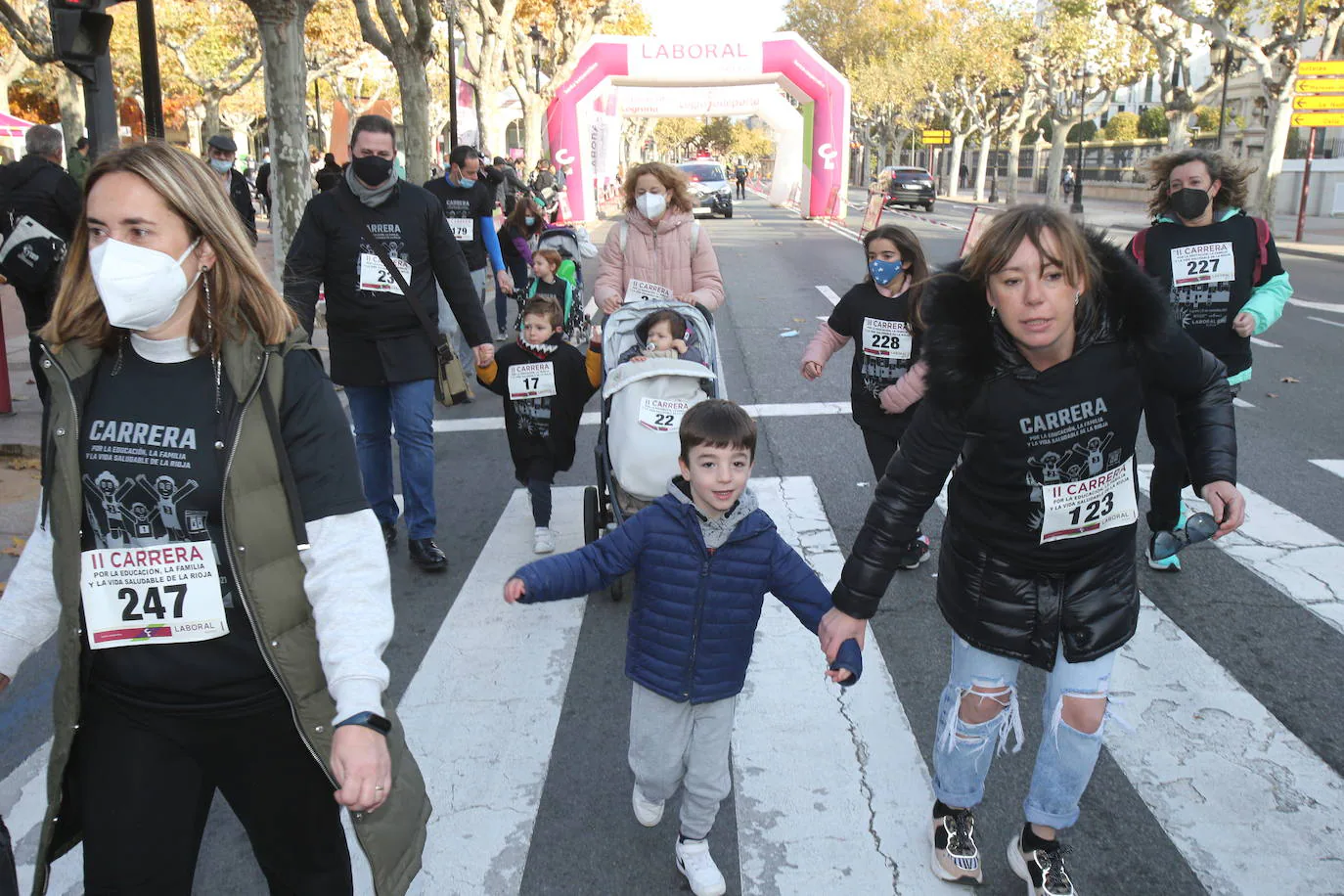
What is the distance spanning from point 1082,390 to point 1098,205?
50744 millimetres

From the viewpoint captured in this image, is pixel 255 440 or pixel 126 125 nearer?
pixel 255 440

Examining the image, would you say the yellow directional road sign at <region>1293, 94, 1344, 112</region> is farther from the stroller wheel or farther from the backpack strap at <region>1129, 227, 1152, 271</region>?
the stroller wheel

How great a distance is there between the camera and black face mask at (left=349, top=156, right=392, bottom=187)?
5.30 meters

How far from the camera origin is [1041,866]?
10.00 feet

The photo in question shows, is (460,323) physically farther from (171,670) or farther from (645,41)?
(645,41)

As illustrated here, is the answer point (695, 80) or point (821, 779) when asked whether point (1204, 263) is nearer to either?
point (821, 779)

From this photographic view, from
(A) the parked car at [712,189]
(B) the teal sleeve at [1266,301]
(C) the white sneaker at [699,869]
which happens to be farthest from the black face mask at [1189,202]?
(A) the parked car at [712,189]

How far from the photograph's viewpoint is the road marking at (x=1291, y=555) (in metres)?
5.19

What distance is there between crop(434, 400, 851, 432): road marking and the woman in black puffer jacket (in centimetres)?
599

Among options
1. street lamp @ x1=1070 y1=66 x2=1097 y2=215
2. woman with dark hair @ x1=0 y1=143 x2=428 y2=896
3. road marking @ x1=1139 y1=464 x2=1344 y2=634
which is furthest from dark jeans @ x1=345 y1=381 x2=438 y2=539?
street lamp @ x1=1070 y1=66 x2=1097 y2=215

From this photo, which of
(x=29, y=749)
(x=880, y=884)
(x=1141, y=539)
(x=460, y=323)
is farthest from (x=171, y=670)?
(x=1141, y=539)

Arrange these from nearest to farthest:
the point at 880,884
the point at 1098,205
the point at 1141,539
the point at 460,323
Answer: the point at 880,884, the point at 460,323, the point at 1141,539, the point at 1098,205

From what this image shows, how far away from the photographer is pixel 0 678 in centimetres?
218

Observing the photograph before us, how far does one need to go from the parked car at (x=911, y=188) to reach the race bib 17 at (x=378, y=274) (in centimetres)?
3918
